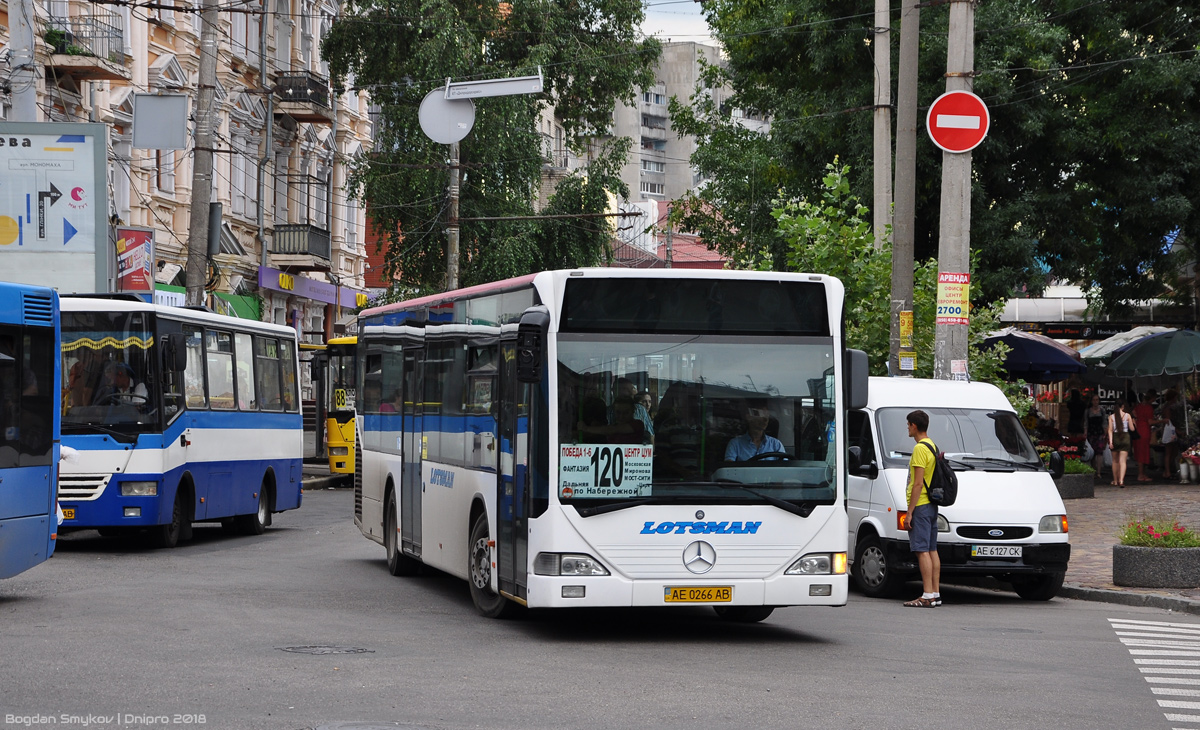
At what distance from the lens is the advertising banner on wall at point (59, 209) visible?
2305 cm

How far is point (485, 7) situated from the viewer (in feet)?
138

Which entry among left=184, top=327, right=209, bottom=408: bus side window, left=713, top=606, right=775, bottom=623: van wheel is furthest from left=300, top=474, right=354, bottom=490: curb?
left=713, top=606, right=775, bottom=623: van wheel

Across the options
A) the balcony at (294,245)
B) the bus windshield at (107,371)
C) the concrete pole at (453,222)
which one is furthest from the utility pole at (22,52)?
the balcony at (294,245)

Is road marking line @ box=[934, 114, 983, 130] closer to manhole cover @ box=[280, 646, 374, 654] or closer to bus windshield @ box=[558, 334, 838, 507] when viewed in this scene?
bus windshield @ box=[558, 334, 838, 507]

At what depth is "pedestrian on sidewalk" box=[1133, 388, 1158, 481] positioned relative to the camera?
3173 centimetres

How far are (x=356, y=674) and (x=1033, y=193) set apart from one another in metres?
22.6

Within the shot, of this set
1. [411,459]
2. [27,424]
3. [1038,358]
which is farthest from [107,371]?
[1038,358]

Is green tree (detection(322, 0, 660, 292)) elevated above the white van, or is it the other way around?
green tree (detection(322, 0, 660, 292))

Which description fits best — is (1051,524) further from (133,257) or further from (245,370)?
(133,257)

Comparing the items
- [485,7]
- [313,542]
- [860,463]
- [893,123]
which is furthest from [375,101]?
[860,463]

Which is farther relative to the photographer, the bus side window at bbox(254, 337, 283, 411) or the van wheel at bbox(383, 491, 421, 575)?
the bus side window at bbox(254, 337, 283, 411)

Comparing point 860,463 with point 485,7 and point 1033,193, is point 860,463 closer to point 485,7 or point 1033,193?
point 1033,193

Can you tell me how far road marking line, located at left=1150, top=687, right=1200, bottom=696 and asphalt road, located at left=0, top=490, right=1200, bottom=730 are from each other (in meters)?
0.09

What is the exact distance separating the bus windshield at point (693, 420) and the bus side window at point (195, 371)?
8.40 metres
